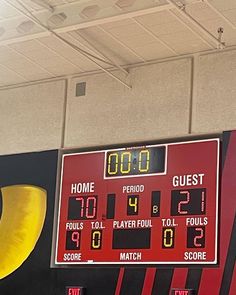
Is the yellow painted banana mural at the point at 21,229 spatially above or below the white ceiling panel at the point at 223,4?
below

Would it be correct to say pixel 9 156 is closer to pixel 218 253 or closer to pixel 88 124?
pixel 88 124

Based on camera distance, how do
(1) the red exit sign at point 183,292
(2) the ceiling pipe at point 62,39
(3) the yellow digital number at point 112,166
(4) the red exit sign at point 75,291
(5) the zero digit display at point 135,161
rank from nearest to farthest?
1. (2) the ceiling pipe at point 62,39
2. (1) the red exit sign at point 183,292
3. (5) the zero digit display at point 135,161
4. (4) the red exit sign at point 75,291
5. (3) the yellow digital number at point 112,166

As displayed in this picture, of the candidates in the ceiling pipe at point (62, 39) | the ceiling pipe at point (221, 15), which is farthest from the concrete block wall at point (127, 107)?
the ceiling pipe at point (221, 15)

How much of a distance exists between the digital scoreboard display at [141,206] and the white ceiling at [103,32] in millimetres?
1423

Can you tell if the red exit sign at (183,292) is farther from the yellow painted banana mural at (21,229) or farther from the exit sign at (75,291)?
the yellow painted banana mural at (21,229)

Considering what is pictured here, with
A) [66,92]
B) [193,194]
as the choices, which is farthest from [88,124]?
[193,194]

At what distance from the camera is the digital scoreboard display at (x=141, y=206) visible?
973 cm

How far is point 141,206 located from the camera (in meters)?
10.2

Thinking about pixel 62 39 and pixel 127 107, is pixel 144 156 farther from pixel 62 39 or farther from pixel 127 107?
pixel 62 39

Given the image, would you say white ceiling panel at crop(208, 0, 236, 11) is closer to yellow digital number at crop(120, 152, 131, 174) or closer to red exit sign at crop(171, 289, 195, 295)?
yellow digital number at crop(120, 152, 131, 174)

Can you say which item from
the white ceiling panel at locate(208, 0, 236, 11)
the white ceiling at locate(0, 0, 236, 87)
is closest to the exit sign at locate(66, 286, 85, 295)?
the white ceiling at locate(0, 0, 236, 87)

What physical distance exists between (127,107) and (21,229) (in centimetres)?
237

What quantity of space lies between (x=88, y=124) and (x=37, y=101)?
114 centimetres

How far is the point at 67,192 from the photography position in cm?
1094
